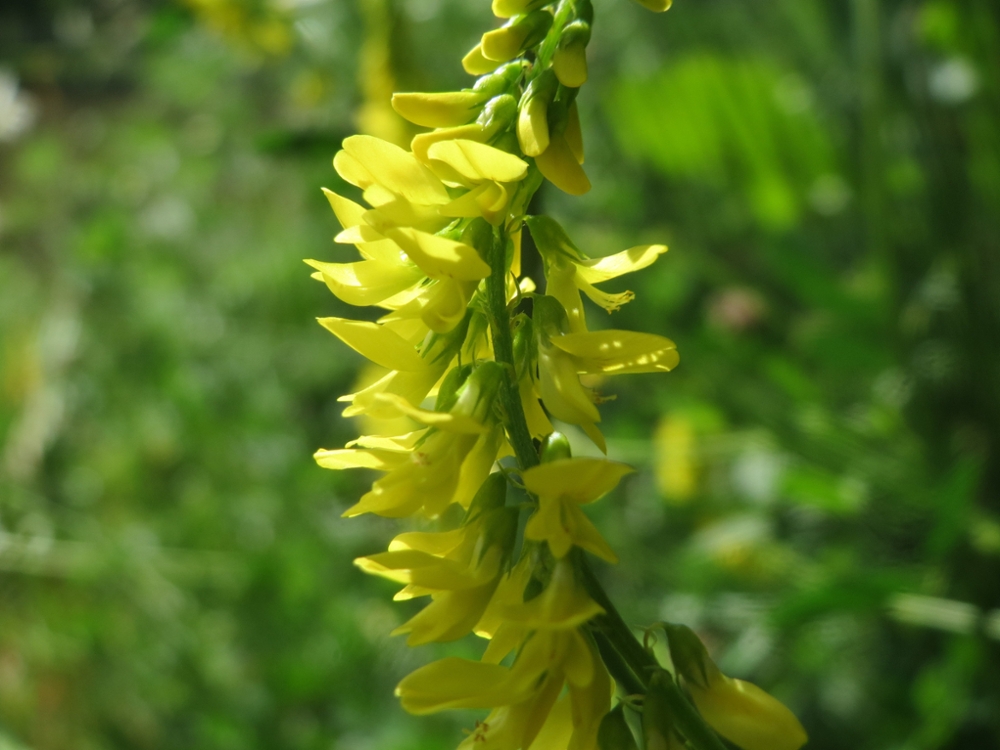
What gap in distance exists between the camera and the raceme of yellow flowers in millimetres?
321

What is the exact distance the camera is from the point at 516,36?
377mm

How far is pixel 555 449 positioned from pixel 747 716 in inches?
5.0

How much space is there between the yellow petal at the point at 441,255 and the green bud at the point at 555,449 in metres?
0.07

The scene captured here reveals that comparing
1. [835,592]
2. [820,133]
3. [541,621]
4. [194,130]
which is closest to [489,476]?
[541,621]

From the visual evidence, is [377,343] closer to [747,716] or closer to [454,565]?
[454,565]

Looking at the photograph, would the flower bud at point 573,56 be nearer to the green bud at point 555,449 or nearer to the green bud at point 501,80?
the green bud at point 501,80

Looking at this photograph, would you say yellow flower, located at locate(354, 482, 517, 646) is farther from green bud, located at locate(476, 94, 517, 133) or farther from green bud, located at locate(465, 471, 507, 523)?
green bud, located at locate(476, 94, 517, 133)

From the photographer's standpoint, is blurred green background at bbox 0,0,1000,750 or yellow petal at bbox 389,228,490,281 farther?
blurred green background at bbox 0,0,1000,750

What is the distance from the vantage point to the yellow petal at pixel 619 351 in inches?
13.5

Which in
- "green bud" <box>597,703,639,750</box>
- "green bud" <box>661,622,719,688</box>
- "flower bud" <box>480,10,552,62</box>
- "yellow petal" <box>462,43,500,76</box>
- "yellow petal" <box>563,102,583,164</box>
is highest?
"flower bud" <box>480,10,552,62</box>

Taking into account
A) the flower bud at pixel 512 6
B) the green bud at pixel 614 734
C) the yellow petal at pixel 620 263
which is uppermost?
the flower bud at pixel 512 6

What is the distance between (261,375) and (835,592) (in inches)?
62.6

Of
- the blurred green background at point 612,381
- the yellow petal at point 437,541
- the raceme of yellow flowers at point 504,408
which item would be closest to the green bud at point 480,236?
Answer: the raceme of yellow flowers at point 504,408

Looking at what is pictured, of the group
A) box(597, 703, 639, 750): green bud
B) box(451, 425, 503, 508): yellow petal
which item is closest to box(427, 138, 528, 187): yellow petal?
box(451, 425, 503, 508): yellow petal
